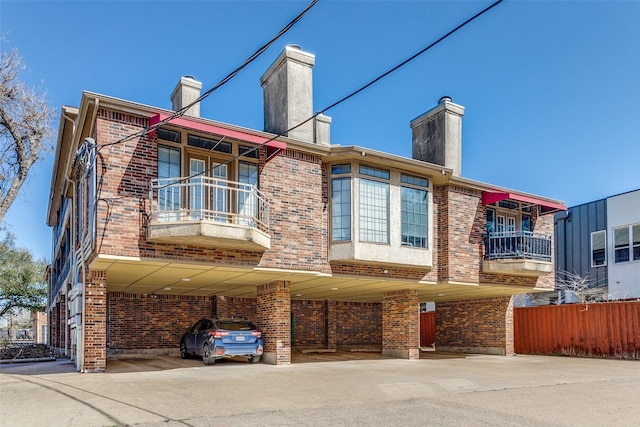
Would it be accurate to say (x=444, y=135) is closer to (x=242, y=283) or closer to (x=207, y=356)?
(x=242, y=283)

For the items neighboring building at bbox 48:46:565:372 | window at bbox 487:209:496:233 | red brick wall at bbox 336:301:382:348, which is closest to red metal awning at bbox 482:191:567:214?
neighboring building at bbox 48:46:565:372

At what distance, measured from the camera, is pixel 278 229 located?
533 inches

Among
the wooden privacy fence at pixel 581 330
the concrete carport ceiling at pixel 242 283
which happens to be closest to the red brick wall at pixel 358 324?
the concrete carport ceiling at pixel 242 283

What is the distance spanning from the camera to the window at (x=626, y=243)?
950 inches

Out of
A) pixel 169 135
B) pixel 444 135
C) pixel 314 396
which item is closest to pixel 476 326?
pixel 444 135

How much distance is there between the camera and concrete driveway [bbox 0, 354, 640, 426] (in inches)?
297

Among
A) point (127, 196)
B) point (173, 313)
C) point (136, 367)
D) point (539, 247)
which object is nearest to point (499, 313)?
point (539, 247)

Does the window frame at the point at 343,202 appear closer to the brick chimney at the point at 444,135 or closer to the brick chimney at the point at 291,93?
the brick chimney at the point at 291,93

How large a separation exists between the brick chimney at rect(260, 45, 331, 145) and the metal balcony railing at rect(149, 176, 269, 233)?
2421mm

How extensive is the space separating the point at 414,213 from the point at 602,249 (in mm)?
14654

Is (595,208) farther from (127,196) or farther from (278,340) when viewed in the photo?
(127,196)

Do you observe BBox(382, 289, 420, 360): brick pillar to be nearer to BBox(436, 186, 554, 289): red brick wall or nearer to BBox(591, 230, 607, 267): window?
BBox(436, 186, 554, 289): red brick wall

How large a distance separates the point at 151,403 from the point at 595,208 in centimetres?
2434

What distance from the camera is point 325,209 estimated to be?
1470cm
